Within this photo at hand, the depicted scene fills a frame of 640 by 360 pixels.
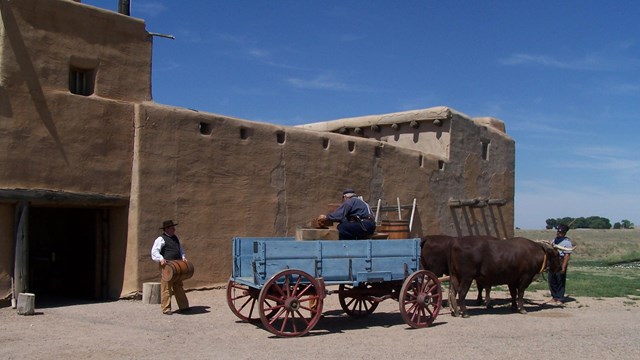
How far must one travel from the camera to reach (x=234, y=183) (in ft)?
42.1

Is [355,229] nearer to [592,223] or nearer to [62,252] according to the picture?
[62,252]

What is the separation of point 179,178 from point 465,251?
5.09 m

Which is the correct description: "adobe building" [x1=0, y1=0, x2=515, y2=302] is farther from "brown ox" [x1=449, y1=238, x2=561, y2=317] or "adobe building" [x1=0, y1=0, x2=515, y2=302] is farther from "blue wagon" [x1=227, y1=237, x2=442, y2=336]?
"brown ox" [x1=449, y1=238, x2=561, y2=317]

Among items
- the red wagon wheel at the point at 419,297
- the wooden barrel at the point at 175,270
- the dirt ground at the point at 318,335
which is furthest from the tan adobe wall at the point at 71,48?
the red wagon wheel at the point at 419,297

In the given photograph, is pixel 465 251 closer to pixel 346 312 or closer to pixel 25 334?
pixel 346 312

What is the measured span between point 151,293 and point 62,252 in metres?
3.33

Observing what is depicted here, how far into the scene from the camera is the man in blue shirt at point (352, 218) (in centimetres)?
919

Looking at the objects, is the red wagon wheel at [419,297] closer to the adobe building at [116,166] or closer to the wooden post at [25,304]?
the adobe building at [116,166]

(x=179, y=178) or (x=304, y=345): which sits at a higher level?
(x=179, y=178)

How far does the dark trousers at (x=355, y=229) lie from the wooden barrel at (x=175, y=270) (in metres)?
2.49

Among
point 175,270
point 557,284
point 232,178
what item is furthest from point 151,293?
point 557,284

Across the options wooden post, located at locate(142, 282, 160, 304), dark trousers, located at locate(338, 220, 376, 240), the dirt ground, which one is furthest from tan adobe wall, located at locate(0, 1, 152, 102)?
dark trousers, located at locate(338, 220, 376, 240)

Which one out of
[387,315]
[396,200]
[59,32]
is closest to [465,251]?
[387,315]

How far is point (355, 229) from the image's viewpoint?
9.23 metres
